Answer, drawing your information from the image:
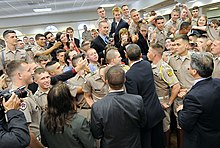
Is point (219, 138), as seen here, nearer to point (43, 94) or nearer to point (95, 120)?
point (95, 120)

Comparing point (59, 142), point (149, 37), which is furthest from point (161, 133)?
point (149, 37)

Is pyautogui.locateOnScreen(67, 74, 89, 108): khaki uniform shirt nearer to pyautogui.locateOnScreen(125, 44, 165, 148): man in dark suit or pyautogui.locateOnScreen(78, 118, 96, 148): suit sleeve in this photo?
pyautogui.locateOnScreen(125, 44, 165, 148): man in dark suit

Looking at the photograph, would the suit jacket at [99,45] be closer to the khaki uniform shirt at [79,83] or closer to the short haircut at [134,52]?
the khaki uniform shirt at [79,83]

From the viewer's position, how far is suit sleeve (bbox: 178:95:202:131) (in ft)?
6.59

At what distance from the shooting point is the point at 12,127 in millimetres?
1481

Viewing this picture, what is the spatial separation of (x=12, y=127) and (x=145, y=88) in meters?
1.49

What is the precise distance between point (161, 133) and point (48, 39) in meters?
3.34

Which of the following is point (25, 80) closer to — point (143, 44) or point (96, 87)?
point (96, 87)

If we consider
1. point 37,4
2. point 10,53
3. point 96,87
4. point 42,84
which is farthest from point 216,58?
point 37,4

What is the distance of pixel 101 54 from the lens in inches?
171

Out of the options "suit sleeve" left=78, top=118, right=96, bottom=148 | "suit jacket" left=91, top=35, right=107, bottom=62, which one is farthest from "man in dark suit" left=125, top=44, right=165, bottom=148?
"suit jacket" left=91, top=35, right=107, bottom=62

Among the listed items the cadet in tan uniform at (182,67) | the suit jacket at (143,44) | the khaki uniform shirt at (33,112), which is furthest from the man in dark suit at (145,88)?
the suit jacket at (143,44)

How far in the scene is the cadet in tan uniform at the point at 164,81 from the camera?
2.94 metres

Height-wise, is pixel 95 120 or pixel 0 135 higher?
pixel 0 135
